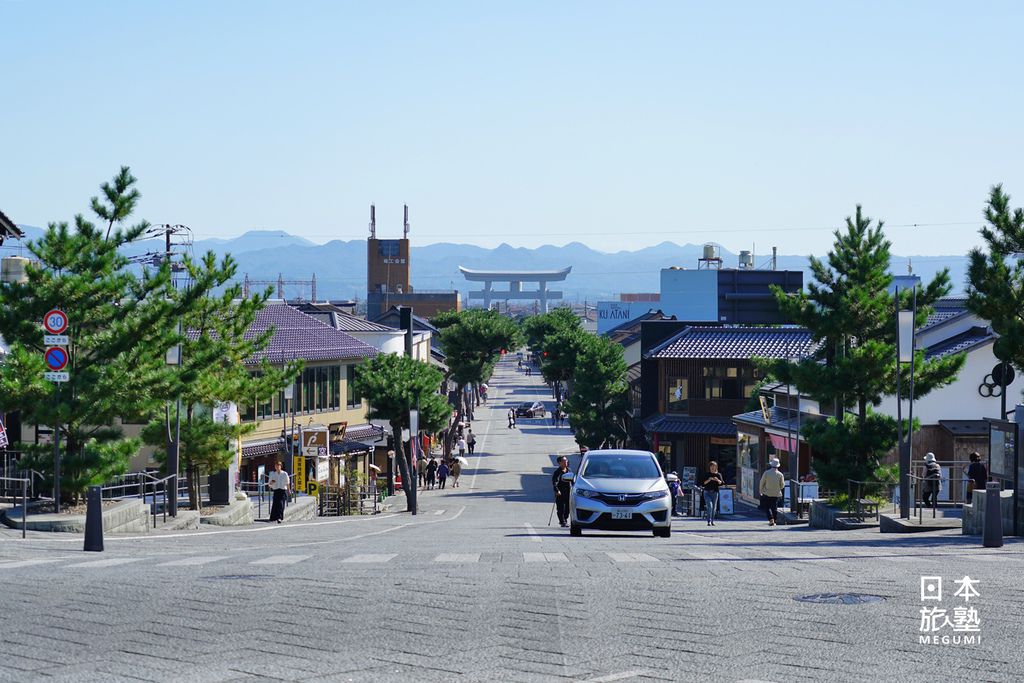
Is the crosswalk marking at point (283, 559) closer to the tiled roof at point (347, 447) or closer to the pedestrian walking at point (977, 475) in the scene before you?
the pedestrian walking at point (977, 475)

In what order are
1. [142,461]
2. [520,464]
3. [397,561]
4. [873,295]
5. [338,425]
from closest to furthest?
[397,561] < [873,295] < [142,461] < [338,425] < [520,464]

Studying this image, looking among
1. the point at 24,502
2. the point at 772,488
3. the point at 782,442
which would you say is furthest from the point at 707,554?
the point at 782,442

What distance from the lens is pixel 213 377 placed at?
105 ft

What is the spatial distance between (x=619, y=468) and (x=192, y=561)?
869 cm

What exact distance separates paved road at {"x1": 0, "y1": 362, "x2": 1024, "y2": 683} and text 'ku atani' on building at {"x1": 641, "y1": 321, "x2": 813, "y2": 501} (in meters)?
45.7

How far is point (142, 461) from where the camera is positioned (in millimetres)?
43750

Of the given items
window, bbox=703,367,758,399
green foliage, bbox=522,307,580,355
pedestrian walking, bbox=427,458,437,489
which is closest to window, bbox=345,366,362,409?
pedestrian walking, bbox=427,458,437,489

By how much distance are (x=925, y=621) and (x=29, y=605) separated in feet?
27.7

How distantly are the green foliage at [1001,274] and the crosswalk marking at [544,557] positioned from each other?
1050cm

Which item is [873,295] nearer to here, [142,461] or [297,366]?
[297,366]

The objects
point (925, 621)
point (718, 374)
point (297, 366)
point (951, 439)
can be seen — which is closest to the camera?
point (925, 621)

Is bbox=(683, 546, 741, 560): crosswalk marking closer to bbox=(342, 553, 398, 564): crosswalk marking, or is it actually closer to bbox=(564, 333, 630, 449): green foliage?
bbox=(342, 553, 398, 564): crosswalk marking

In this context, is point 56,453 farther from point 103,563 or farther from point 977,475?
point 977,475

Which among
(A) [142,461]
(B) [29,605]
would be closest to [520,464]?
(A) [142,461]
